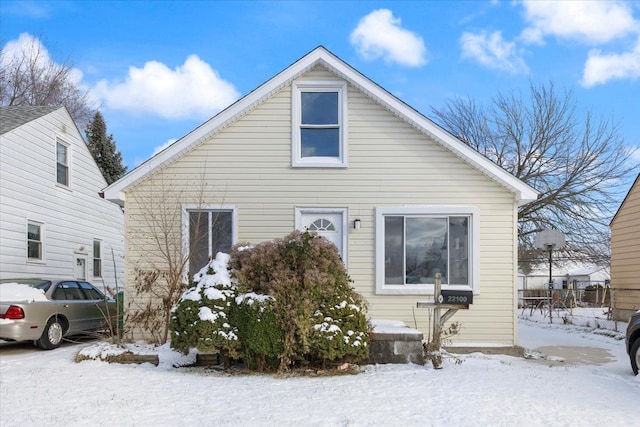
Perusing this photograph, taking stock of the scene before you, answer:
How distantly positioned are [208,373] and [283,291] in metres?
1.62

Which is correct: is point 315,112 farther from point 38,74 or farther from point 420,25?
point 38,74

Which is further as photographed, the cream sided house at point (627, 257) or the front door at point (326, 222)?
the cream sided house at point (627, 257)

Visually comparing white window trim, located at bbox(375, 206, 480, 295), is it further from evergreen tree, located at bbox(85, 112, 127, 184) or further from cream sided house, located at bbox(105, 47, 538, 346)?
evergreen tree, located at bbox(85, 112, 127, 184)

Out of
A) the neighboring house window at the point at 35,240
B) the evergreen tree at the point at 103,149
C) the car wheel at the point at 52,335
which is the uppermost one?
the evergreen tree at the point at 103,149

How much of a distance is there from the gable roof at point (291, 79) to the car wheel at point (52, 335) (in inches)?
107

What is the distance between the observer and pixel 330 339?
24.3ft

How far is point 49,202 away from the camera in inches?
592

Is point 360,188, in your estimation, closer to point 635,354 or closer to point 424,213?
point 424,213

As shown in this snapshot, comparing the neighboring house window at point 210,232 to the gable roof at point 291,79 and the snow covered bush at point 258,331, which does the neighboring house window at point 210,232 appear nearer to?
the gable roof at point 291,79

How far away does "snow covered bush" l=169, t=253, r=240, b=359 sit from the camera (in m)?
7.51

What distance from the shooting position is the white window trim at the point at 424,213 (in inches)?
398

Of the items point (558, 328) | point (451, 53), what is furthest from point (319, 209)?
point (558, 328)

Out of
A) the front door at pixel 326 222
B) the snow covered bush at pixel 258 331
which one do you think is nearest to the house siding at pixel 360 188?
the front door at pixel 326 222

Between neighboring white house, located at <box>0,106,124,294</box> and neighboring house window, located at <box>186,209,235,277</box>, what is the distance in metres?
3.18
